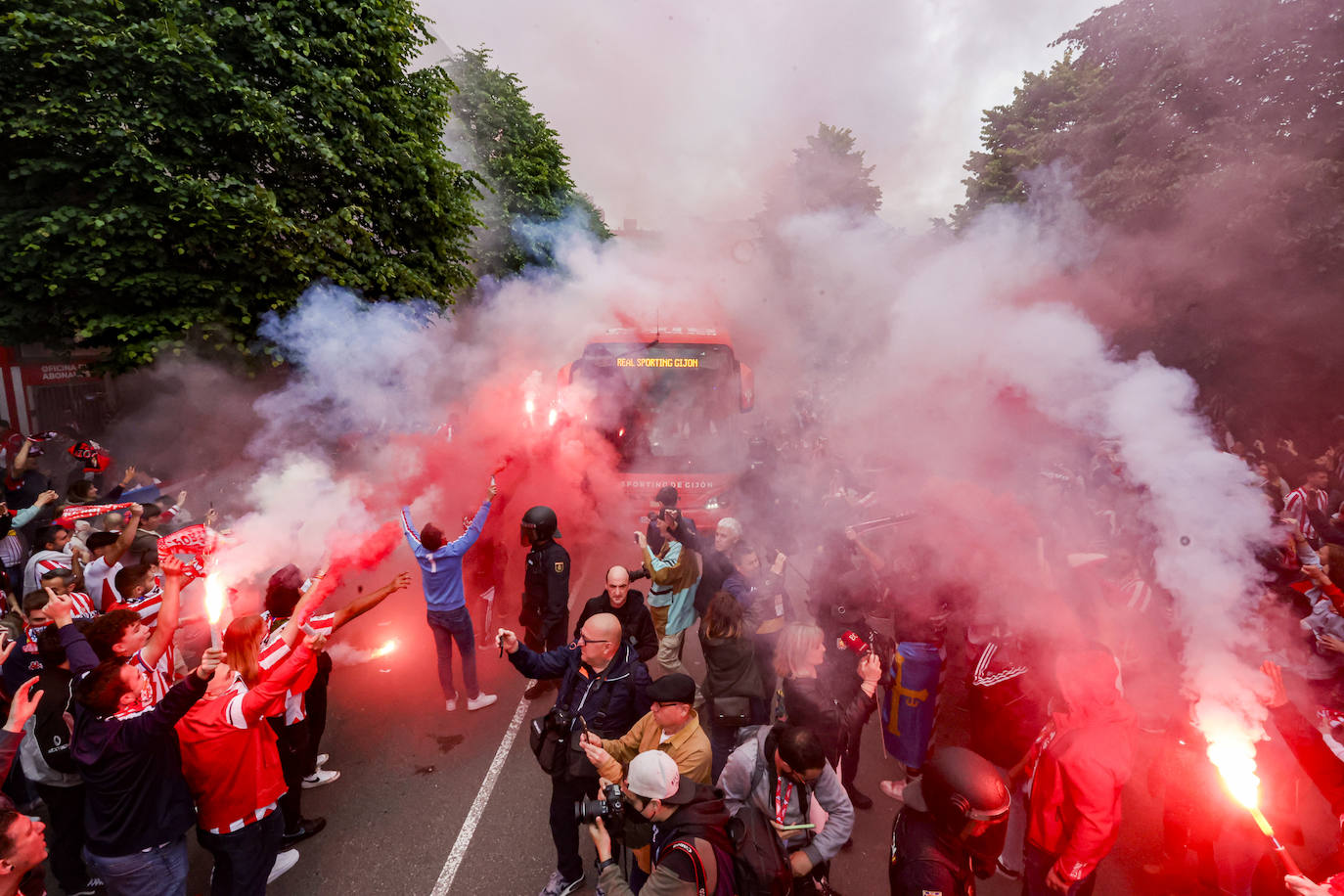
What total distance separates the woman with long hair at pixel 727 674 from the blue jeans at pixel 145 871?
2931 millimetres

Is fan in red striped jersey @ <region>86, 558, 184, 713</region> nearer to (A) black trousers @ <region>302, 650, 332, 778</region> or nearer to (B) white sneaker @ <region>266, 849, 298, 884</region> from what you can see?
(A) black trousers @ <region>302, 650, 332, 778</region>

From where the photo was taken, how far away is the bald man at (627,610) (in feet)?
14.9

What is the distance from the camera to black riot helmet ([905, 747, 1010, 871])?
7.93 feet

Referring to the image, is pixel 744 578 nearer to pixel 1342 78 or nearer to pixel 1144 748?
pixel 1144 748

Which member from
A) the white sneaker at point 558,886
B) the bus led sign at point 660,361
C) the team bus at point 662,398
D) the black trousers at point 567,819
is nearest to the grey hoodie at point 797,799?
the black trousers at point 567,819

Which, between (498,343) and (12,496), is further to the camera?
(498,343)

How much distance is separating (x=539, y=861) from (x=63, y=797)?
108 inches

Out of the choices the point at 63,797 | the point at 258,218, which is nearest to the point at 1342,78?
the point at 258,218

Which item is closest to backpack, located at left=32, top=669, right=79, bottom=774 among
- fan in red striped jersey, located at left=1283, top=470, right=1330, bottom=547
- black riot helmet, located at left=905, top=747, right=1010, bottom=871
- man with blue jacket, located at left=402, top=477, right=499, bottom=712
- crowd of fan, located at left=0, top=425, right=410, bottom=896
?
crowd of fan, located at left=0, top=425, right=410, bottom=896

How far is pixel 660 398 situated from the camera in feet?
32.3

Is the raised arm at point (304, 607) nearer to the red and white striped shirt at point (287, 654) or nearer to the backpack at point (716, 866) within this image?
the red and white striped shirt at point (287, 654)

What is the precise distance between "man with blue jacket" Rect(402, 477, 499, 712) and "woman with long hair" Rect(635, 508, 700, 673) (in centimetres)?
164

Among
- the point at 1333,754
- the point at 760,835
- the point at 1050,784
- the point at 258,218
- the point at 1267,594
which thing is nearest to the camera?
the point at 760,835

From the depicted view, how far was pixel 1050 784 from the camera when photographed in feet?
10.1
